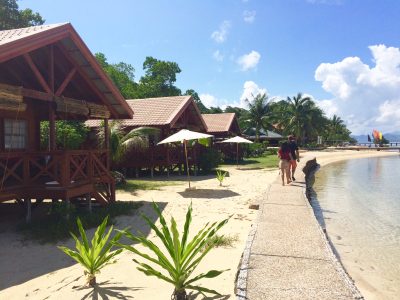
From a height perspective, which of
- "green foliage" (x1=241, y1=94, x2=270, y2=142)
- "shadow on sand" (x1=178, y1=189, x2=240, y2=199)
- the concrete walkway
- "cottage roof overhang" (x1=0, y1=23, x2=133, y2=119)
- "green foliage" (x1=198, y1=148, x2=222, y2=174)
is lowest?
the concrete walkway

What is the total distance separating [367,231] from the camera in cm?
917

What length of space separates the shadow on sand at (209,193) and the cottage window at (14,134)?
18.0 ft

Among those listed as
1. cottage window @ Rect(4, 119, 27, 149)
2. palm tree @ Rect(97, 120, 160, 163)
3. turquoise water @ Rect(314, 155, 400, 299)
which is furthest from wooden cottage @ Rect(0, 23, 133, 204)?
turquoise water @ Rect(314, 155, 400, 299)

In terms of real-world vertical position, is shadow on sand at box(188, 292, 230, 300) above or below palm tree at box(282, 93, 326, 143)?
below

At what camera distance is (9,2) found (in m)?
29.0

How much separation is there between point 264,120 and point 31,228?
3927 centimetres

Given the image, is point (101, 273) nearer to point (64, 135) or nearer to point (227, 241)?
point (227, 241)

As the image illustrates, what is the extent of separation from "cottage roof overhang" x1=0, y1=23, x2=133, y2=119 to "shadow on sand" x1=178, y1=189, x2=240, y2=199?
354 centimetres

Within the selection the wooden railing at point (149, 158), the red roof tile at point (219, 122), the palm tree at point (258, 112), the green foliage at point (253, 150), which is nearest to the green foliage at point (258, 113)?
the palm tree at point (258, 112)

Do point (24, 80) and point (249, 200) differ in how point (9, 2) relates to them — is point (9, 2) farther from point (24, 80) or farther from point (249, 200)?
point (249, 200)

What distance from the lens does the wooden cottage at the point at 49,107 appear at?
→ 7648 mm

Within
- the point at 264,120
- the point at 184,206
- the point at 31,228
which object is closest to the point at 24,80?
the point at 31,228

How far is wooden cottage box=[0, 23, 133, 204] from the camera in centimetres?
765

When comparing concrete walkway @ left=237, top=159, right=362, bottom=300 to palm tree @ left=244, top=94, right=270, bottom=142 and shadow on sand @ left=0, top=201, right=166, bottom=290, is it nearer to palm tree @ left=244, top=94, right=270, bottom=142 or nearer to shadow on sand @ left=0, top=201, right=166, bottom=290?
shadow on sand @ left=0, top=201, right=166, bottom=290
